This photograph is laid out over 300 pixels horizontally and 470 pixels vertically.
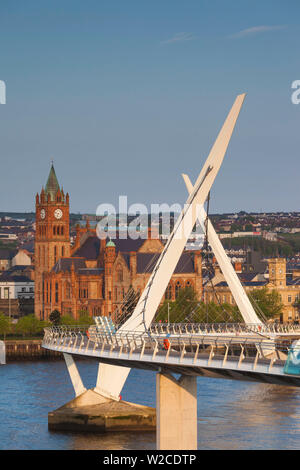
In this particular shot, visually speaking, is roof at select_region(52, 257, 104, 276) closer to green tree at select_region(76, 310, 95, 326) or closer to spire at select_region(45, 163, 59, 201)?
green tree at select_region(76, 310, 95, 326)

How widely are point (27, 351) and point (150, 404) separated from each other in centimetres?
3698

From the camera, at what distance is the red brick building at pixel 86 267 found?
109312 mm

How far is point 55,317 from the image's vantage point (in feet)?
346

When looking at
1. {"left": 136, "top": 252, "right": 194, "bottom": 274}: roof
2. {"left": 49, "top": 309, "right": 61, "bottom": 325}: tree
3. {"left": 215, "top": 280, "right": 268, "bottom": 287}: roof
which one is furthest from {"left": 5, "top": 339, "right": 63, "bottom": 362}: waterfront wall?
{"left": 215, "top": 280, "right": 268, "bottom": 287}: roof

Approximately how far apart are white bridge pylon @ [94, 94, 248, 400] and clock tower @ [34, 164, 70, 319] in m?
64.9

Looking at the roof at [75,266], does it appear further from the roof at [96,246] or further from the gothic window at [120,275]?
the gothic window at [120,275]

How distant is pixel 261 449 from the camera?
43938 mm

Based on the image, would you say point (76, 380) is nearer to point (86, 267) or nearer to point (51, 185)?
point (86, 267)

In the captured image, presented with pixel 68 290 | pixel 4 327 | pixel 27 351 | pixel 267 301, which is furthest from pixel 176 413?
pixel 68 290

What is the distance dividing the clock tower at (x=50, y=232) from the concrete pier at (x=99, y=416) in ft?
213

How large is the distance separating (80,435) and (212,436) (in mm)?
5125

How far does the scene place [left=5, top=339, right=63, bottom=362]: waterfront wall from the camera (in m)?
88.1
